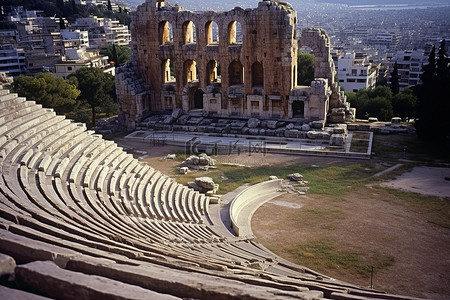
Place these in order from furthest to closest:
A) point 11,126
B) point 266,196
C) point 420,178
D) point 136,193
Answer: point 420,178, point 266,196, point 136,193, point 11,126

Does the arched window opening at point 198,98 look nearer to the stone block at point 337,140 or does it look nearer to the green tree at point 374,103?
the green tree at point 374,103

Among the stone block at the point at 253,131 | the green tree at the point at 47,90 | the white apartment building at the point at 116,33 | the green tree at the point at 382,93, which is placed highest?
the white apartment building at the point at 116,33

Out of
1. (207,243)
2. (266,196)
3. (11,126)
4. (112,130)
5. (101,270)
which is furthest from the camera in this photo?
(112,130)

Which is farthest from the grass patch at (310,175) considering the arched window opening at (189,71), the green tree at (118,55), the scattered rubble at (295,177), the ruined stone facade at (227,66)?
the green tree at (118,55)

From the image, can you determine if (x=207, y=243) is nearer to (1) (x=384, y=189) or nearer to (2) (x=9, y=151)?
(2) (x=9, y=151)

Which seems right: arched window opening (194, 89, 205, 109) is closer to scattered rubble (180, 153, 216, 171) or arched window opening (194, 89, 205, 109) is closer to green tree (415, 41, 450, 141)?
scattered rubble (180, 153, 216, 171)

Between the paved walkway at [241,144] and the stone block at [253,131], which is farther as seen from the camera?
the stone block at [253,131]

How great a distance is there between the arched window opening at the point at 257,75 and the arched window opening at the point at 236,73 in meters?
1.35

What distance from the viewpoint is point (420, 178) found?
83.4 ft

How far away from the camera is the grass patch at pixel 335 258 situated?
15969mm

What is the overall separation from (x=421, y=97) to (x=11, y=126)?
93.6ft

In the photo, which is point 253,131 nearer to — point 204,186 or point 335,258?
point 204,186

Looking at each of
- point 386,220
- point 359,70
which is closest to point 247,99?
point 386,220

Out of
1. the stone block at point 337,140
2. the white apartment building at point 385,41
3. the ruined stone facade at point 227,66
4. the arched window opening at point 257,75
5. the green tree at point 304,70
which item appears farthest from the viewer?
the white apartment building at point 385,41
